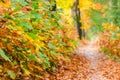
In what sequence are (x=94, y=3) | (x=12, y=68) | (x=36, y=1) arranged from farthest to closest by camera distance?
1. (x=94, y=3)
2. (x=36, y=1)
3. (x=12, y=68)

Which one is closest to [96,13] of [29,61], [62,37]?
[62,37]

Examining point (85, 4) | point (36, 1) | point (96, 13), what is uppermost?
point (36, 1)

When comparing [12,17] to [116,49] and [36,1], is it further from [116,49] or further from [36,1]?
[116,49]

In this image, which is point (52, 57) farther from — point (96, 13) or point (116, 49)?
point (96, 13)

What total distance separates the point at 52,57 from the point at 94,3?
25.5 metres

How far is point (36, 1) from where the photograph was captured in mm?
11016

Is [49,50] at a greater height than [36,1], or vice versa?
[36,1]

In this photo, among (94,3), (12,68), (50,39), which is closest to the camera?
(12,68)

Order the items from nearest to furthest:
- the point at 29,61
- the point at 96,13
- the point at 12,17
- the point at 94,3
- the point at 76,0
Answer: the point at 12,17
the point at 29,61
the point at 76,0
the point at 94,3
the point at 96,13

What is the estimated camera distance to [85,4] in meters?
31.5

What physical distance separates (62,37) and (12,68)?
7770 millimetres

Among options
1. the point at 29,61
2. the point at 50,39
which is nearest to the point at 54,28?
the point at 50,39

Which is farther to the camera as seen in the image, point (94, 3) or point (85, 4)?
point (94, 3)

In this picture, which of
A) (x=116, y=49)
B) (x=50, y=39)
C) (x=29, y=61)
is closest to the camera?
(x=29, y=61)
